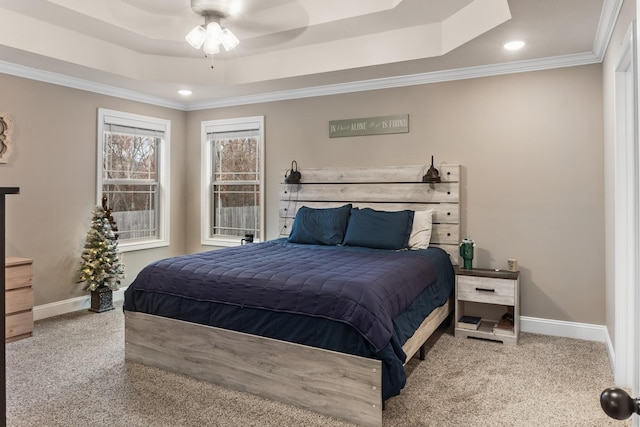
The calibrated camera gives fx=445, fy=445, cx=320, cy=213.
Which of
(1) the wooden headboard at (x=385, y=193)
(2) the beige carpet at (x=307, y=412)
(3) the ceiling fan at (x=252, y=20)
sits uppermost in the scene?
(3) the ceiling fan at (x=252, y=20)

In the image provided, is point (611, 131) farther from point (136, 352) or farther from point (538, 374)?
point (136, 352)

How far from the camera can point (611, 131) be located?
124 inches

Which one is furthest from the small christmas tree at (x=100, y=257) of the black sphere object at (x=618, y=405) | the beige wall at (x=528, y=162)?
the black sphere object at (x=618, y=405)

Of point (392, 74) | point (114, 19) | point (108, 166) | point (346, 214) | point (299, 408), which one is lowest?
point (299, 408)

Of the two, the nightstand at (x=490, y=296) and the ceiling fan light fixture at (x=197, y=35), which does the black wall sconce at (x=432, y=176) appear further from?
the ceiling fan light fixture at (x=197, y=35)

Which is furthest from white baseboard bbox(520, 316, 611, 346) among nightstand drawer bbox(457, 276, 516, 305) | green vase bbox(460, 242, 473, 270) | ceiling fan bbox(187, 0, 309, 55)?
ceiling fan bbox(187, 0, 309, 55)

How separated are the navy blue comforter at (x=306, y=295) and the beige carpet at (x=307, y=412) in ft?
1.29

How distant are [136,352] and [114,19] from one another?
2.80 metres

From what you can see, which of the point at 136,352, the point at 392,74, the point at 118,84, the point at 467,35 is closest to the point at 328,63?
the point at 392,74

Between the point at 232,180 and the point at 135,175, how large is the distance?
45.2 inches

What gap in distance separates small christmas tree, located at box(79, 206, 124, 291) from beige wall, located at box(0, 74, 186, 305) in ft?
0.56

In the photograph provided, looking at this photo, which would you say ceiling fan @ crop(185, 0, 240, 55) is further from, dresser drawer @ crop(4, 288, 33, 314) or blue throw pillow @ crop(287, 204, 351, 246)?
dresser drawer @ crop(4, 288, 33, 314)

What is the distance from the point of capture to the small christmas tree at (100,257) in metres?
4.50

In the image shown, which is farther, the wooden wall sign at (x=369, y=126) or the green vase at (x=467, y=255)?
the wooden wall sign at (x=369, y=126)
